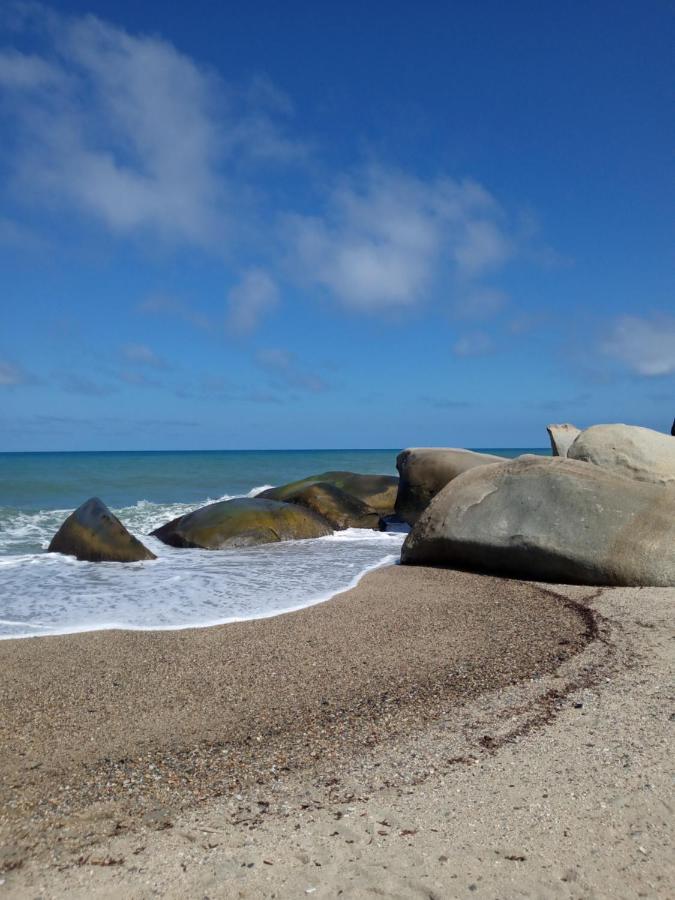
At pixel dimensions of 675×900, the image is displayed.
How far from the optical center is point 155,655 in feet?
15.7

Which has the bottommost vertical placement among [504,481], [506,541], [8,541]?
[8,541]

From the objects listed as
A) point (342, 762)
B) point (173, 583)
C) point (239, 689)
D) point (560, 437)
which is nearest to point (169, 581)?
point (173, 583)

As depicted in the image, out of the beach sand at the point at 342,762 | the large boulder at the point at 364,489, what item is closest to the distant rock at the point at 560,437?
the large boulder at the point at 364,489

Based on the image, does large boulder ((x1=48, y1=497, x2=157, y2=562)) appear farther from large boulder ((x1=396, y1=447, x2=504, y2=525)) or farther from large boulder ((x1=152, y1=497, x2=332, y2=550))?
large boulder ((x1=396, y1=447, x2=504, y2=525))

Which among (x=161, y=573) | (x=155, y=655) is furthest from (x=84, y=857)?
(x=161, y=573)

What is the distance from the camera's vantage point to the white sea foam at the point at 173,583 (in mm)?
6047

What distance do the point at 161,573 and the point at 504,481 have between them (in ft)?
14.4

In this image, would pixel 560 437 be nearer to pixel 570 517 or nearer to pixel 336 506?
pixel 336 506

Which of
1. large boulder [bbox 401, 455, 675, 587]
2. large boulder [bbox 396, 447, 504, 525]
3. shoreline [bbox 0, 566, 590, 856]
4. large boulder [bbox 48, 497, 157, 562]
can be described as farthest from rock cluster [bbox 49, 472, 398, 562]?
shoreline [bbox 0, 566, 590, 856]

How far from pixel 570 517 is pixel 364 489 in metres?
8.78

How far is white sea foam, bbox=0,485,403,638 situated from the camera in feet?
19.8

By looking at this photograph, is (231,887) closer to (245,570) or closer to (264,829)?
(264,829)

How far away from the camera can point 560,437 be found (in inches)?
490

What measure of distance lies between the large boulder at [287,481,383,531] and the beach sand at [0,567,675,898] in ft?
26.9
